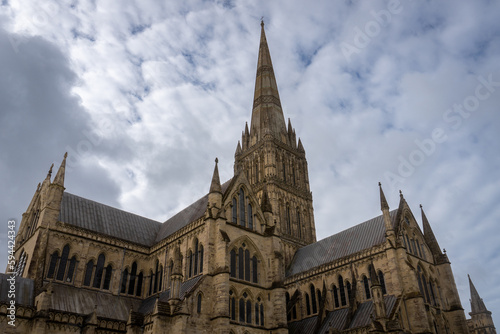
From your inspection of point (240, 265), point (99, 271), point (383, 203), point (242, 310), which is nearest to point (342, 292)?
point (383, 203)

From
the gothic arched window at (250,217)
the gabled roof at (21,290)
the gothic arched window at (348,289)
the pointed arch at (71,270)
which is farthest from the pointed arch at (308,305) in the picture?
the gabled roof at (21,290)

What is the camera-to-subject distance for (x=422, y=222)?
141 ft

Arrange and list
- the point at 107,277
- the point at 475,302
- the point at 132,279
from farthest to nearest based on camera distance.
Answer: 1. the point at 475,302
2. the point at 132,279
3. the point at 107,277

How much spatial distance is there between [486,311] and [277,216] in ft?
202

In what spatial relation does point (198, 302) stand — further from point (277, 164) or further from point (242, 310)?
point (277, 164)

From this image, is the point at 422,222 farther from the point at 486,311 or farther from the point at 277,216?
the point at 486,311

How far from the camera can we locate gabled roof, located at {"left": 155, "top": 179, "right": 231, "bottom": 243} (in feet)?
119

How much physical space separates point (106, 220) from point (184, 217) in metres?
7.60

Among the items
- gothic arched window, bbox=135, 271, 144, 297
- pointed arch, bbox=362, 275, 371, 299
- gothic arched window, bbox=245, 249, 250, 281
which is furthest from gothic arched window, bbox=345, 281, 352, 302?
gothic arched window, bbox=135, 271, 144, 297

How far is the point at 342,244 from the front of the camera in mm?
41500

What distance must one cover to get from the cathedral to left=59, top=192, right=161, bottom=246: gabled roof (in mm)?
135

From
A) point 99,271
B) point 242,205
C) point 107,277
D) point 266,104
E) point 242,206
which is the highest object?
point 266,104

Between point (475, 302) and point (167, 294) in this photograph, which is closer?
point (167, 294)

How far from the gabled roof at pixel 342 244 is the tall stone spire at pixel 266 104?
21.3 metres
